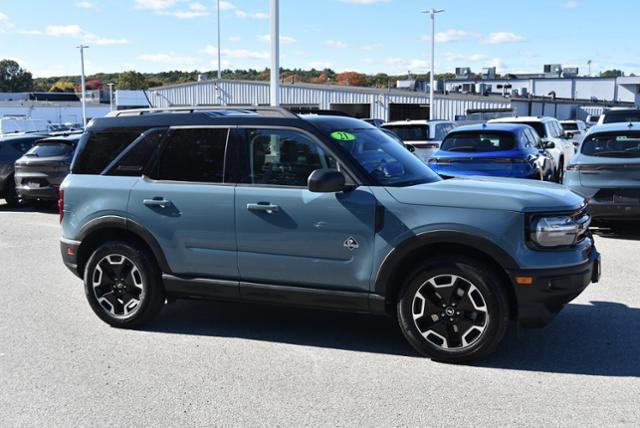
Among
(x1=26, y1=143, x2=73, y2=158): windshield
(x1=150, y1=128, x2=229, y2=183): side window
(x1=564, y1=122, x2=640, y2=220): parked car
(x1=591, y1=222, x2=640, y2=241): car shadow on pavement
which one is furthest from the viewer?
(x1=26, y1=143, x2=73, y2=158): windshield

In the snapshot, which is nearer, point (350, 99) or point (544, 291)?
point (544, 291)

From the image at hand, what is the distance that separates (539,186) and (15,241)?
8446 mm

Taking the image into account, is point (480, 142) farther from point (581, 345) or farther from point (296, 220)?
point (296, 220)

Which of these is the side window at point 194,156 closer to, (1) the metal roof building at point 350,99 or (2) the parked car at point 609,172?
(2) the parked car at point 609,172

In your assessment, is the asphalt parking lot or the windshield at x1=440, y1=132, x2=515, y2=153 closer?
the asphalt parking lot

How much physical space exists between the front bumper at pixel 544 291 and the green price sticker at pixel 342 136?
5.43 ft

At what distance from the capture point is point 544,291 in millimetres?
4645

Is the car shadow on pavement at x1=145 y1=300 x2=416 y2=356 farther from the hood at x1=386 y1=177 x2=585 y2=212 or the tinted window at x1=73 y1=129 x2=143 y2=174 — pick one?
the tinted window at x1=73 y1=129 x2=143 y2=174

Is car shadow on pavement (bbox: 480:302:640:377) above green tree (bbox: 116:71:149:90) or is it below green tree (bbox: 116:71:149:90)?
below

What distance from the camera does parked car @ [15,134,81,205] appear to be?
1396cm

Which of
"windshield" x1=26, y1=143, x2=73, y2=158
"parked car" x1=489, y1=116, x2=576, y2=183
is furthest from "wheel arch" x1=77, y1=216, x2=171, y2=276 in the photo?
"parked car" x1=489, y1=116, x2=576, y2=183

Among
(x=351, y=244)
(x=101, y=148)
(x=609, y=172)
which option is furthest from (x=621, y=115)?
(x=101, y=148)

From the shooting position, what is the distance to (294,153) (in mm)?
5320

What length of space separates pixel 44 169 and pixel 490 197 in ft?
37.9
